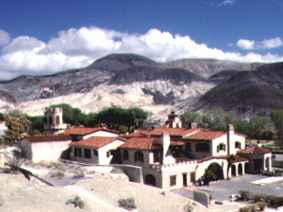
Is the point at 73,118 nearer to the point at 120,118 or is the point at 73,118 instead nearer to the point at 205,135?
the point at 120,118

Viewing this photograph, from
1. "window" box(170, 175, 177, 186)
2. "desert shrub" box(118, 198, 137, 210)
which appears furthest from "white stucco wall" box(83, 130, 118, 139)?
"desert shrub" box(118, 198, 137, 210)

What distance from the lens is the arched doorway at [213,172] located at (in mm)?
45188

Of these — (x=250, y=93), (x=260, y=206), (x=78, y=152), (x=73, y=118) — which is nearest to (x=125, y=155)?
(x=78, y=152)

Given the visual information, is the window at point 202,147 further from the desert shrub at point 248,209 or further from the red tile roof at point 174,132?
the desert shrub at point 248,209

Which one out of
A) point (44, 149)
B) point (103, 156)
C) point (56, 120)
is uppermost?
point (56, 120)

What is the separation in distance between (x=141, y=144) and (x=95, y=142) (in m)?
5.47

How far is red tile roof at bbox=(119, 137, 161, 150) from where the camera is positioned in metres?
44.3

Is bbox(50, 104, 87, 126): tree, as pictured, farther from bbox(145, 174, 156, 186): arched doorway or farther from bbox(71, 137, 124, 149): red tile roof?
bbox(145, 174, 156, 186): arched doorway

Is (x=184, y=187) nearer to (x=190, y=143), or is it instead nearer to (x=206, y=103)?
(x=190, y=143)

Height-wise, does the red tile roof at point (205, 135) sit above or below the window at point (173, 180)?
above

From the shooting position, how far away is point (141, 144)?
45469 millimetres

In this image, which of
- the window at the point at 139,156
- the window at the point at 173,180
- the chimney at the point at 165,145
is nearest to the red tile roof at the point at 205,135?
the chimney at the point at 165,145

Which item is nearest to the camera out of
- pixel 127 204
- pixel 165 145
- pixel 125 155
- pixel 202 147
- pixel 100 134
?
pixel 127 204

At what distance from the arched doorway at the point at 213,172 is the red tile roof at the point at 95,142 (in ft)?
34.7
